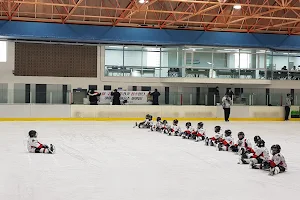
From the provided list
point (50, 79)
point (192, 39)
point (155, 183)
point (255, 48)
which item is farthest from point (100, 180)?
point (255, 48)

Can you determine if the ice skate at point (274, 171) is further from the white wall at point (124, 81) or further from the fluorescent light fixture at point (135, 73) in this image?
the fluorescent light fixture at point (135, 73)

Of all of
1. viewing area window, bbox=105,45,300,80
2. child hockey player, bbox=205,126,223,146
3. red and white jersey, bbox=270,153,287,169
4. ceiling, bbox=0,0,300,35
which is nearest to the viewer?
red and white jersey, bbox=270,153,287,169

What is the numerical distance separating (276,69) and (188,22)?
795 cm

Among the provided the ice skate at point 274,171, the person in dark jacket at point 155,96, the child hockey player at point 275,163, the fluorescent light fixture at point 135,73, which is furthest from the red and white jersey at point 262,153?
the fluorescent light fixture at point 135,73

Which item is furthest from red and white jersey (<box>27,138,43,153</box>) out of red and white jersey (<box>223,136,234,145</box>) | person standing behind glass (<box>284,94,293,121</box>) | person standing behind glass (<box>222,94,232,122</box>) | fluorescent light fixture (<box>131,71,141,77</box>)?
person standing behind glass (<box>284,94,293,121</box>)

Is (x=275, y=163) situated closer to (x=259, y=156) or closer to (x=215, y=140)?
(x=259, y=156)

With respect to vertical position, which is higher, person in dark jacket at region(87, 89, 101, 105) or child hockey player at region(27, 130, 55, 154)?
person in dark jacket at region(87, 89, 101, 105)

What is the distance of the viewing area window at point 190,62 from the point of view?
32125 millimetres

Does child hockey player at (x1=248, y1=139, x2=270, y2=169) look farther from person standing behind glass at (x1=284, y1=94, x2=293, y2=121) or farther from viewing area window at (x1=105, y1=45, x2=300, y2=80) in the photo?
viewing area window at (x1=105, y1=45, x2=300, y2=80)

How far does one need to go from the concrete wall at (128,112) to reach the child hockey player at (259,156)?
63.0 feet

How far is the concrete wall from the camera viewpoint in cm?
2675

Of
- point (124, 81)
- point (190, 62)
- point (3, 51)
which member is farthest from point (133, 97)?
point (3, 51)

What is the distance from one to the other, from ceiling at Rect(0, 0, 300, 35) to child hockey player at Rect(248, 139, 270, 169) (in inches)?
764

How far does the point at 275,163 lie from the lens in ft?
29.1
